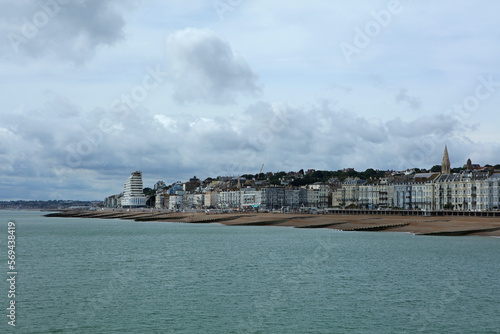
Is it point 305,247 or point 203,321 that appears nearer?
point 203,321

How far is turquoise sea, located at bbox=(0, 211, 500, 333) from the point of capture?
1048 inches

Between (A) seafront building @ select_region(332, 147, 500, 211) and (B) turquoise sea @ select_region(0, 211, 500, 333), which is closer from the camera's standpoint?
(B) turquoise sea @ select_region(0, 211, 500, 333)

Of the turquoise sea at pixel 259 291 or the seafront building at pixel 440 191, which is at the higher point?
the seafront building at pixel 440 191

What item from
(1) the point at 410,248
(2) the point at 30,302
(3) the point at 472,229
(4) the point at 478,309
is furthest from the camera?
(3) the point at 472,229

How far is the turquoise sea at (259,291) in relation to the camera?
2661cm

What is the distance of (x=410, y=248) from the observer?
58.7 m

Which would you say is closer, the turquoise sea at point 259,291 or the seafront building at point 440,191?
the turquoise sea at point 259,291

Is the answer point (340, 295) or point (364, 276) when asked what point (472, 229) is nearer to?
point (364, 276)

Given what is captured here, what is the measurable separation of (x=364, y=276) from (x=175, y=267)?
50.2ft

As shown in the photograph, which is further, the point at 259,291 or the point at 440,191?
the point at 440,191

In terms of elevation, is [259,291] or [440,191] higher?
[440,191]

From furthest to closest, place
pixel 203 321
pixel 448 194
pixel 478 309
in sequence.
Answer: pixel 448 194
pixel 478 309
pixel 203 321

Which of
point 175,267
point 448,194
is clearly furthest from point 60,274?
point 448,194

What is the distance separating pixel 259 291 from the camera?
3444 cm
